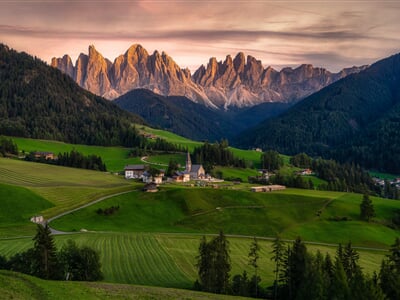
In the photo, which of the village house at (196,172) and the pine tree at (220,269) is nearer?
the pine tree at (220,269)

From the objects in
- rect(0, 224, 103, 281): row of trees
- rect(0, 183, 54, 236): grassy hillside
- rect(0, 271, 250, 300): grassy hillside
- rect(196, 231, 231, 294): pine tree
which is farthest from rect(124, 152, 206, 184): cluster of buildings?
rect(0, 271, 250, 300): grassy hillside

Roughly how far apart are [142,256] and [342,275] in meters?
40.0

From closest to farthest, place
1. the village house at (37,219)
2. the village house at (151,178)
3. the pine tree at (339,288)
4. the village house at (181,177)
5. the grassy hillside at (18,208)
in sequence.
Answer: the pine tree at (339,288)
the grassy hillside at (18,208)
the village house at (37,219)
the village house at (151,178)
the village house at (181,177)

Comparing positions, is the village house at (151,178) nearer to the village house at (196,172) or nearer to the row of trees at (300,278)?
the village house at (196,172)

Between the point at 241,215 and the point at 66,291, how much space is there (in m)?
84.7

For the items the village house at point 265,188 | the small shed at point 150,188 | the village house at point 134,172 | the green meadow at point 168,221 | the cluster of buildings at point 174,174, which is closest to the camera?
the green meadow at point 168,221

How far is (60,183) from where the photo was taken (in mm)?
138375

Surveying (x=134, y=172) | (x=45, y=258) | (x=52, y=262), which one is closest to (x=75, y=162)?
(x=134, y=172)

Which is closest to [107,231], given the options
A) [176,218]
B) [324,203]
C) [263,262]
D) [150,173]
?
[176,218]

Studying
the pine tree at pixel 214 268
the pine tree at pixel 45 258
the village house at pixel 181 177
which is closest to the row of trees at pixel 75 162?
the village house at pixel 181 177

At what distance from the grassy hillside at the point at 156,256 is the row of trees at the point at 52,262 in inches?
151

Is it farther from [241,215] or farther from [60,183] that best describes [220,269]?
[60,183]

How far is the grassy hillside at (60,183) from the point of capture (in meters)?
121

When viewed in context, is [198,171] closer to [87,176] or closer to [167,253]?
[87,176]
